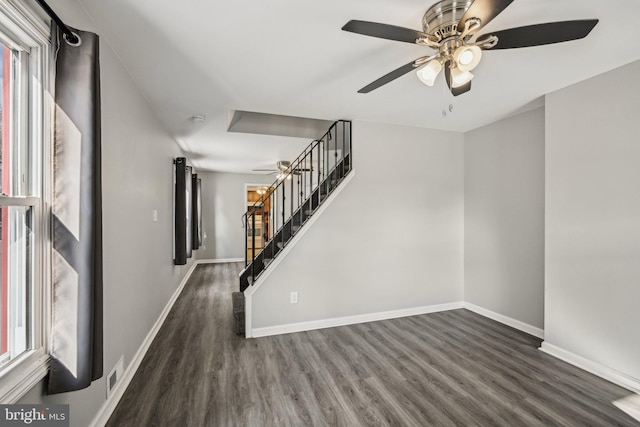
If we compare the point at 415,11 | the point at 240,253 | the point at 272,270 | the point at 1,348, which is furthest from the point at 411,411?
the point at 240,253

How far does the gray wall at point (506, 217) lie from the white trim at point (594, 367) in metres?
0.43

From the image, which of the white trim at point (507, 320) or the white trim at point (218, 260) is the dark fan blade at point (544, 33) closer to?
the white trim at point (507, 320)

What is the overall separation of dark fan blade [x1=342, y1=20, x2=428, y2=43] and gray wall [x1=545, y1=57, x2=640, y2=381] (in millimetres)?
2108

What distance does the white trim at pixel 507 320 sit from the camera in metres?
3.27

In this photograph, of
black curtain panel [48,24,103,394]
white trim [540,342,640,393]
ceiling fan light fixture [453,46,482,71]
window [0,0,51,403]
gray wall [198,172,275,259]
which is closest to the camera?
window [0,0,51,403]

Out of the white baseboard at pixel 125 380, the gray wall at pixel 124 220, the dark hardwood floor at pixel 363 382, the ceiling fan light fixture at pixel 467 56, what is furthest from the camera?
the dark hardwood floor at pixel 363 382

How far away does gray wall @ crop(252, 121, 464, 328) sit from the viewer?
3541mm

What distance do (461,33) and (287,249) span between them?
2610 millimetres

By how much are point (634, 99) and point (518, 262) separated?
1891 mm

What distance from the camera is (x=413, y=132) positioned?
4004mm

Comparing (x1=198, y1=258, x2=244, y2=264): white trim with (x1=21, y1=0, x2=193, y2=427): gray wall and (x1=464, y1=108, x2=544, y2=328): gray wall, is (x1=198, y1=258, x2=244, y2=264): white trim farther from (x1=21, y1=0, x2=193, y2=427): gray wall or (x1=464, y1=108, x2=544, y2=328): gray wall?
(x1=464, y1=108, x2=544, y2=328): gray wall

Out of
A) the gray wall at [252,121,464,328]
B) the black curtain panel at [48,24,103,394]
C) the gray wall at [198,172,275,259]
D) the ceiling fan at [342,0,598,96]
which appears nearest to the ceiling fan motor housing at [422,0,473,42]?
the ceiling fan at [342,0,598,96]

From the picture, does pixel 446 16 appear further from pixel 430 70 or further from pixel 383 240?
pixel 383 240

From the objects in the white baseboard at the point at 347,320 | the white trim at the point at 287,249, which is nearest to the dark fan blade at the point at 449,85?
the white trim at the point at 287,249
